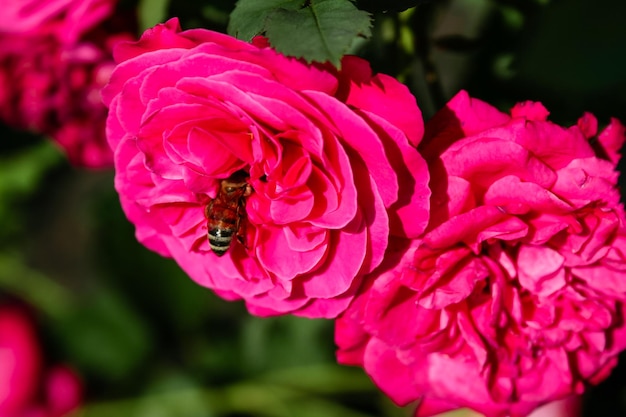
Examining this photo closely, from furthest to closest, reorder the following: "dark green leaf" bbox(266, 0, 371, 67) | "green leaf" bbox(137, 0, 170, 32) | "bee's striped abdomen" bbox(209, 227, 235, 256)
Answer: "green leaf" bbox(137, 0, 170, 32)
"bee's striped abdomen" bbox(209, 227, 235, 256)
"dark green leaf" bbox(266, 0, 371, 67)

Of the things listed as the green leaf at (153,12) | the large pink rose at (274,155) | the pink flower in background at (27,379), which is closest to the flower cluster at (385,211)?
the large pink rose at (274,155)

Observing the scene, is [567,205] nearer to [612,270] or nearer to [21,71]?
[612,270]

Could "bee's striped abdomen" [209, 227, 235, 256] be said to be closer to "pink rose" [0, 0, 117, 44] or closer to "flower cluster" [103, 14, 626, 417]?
"flower cluster" [103, 14, 626, 417]

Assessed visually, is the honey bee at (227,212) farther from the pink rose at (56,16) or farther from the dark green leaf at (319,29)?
the pink rose at (56,16)

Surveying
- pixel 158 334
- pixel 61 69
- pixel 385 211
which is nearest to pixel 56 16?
pixel 61 69

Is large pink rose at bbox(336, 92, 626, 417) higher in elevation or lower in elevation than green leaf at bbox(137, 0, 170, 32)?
lower

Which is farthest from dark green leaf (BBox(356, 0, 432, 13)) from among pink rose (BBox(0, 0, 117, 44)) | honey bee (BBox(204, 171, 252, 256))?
pink rose (BBox(0, 0, 117, 44))

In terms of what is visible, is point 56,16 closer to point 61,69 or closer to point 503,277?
point 61,69
